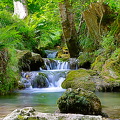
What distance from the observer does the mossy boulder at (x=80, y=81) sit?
24.6 feet

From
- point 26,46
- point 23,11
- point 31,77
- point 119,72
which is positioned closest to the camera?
point 119,72

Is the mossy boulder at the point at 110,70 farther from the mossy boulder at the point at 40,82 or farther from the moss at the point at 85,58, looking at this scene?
the mossy boulder at the point at 40,82

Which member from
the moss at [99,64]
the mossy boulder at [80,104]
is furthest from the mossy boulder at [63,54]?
the mossy boulder at [80,104]

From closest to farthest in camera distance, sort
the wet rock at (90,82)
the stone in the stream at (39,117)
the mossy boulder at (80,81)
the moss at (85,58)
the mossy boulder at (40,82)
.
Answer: the stone in the stream at (39,117) → the wet rock at (90,82) → the mossy boulder at (80,81) → the mossy boulder at (40,82) → the moss at (85,58)

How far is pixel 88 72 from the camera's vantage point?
336 inches

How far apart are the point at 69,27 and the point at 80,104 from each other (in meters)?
8.99

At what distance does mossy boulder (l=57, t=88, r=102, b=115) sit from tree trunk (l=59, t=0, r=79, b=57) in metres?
8.33

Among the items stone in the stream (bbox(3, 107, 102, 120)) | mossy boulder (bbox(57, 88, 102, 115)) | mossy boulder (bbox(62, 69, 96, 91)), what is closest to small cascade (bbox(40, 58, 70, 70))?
mossy boulder (bbox(62, 69, 96, 91))

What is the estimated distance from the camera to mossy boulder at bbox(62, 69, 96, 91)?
7.50 m

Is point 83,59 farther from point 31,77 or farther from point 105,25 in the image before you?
point 31,77

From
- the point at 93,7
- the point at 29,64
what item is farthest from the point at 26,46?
the point at 93,7

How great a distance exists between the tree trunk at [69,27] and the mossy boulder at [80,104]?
27.3 ft

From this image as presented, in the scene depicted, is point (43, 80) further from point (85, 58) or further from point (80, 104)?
point (80, 104)

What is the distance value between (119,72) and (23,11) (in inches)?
395
